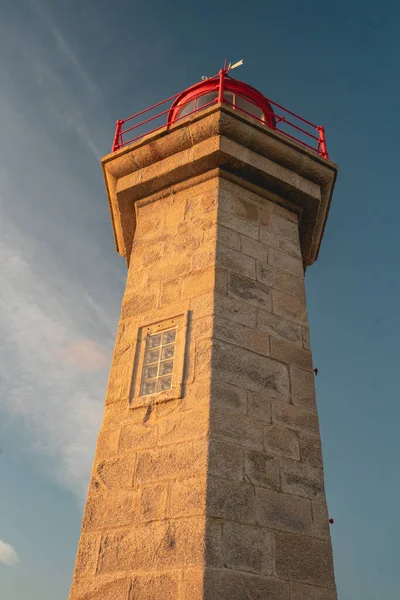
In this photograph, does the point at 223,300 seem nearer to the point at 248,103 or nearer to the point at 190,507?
the point at 190,507

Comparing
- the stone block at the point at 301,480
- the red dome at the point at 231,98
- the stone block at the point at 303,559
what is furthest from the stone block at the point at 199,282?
the red dome at the point at 231,98

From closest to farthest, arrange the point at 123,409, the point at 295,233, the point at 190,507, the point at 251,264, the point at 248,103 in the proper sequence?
the point at 190,507, the point at 123,409, the point at 251,264, the point at 295,233, the point at 248,103

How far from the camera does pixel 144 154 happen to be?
5832 millimetres

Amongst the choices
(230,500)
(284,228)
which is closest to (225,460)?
(230,500)

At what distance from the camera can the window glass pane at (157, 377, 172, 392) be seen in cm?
416

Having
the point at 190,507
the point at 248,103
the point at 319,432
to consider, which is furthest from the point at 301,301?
the point at 248,103

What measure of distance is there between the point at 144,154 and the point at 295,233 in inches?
73.8

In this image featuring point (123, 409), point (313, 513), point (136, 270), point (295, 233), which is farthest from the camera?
point (295, 233)

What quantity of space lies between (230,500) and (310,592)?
2.72ft

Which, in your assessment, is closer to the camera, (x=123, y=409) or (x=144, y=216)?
(x=123, y=409)

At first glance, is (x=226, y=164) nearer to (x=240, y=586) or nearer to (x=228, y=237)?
(x=228, y=237)

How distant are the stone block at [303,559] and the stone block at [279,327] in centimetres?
162

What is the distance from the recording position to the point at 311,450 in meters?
4.14

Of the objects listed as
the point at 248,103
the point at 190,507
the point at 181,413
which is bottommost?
the point at 190,507
